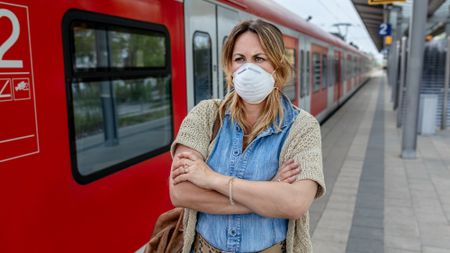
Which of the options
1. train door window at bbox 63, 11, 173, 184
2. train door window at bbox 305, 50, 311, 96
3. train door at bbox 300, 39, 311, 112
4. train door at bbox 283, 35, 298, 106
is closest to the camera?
train door window at bbox 63, 11, 173, 184

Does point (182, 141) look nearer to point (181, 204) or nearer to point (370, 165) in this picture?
point (181, 204)

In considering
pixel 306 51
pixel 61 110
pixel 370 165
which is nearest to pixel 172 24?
pixel 61 110

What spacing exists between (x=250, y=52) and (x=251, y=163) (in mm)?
405

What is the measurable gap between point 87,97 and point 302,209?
6016 millimetres

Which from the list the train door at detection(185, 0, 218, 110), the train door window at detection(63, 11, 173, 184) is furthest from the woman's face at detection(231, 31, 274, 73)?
the train door at detection(185, 0, 218, 110)

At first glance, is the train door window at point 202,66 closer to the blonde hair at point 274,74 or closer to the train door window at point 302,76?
the blonde hair at point 274,74

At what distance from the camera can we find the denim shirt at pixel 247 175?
163 cm

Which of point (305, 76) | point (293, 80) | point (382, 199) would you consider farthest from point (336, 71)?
point (382, 199)

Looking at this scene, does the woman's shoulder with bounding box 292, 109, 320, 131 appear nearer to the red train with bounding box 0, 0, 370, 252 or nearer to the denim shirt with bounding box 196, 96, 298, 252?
the denim shirt with bounding box 196, 96, 298, 252

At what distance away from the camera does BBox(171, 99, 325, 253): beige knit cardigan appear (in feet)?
5.32

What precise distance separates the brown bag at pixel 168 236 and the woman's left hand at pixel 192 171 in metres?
0.28

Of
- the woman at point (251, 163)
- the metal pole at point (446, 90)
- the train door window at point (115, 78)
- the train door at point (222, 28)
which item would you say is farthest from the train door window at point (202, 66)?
the metal pole at point (446, 90)

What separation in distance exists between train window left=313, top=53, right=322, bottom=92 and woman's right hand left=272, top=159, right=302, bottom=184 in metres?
9.46

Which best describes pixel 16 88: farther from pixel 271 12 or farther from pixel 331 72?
pixel 331 72
